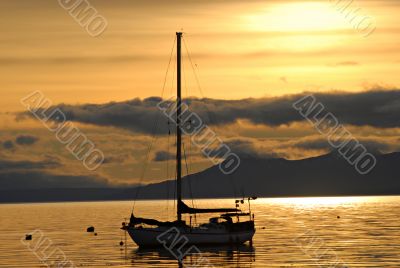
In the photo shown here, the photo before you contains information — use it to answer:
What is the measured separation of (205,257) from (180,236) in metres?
7.04

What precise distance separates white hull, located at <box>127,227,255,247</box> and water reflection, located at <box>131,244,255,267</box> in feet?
2.63

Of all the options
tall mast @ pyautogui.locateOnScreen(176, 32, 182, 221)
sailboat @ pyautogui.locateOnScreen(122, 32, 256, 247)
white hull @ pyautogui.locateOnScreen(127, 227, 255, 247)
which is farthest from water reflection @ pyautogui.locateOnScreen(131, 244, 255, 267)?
tall mast @ pyautogui.locateOnScreen(176, 32, 182, 221)

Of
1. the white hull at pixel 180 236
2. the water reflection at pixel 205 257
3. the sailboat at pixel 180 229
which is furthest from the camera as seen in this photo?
the white hull at pixel 180 236

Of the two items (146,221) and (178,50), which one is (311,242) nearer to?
(146,221)

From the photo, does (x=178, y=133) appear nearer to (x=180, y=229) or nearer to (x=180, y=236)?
(x=180, y=229)

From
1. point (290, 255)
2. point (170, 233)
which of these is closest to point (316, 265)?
point (290, 255)

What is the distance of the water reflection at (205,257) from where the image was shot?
3349 inches

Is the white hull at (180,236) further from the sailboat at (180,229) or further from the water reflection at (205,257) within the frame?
the water reflection at (205,257)

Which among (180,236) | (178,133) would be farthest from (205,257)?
(178,133)

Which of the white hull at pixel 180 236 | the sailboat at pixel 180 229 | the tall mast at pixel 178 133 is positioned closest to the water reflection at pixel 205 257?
the white hull at pixel 180 236

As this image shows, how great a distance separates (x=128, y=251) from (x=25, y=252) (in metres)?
12.1

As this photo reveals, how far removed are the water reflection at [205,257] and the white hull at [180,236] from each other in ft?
2.63

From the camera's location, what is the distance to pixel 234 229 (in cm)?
10306

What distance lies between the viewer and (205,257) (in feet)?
300
